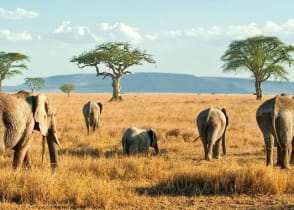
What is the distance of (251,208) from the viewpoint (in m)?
7.21

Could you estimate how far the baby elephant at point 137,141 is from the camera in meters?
13.1

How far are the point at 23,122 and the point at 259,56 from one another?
49527 millimetres

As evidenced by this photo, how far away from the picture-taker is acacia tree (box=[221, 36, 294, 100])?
56.1 metres

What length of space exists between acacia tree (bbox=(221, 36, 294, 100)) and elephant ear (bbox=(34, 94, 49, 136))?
47714 millimetres

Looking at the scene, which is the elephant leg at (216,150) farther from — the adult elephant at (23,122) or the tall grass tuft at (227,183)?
the adult elephant at (23,122)

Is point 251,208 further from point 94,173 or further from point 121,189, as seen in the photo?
point 94,173

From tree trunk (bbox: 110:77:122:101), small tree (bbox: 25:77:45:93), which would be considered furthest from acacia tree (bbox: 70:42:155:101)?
small tree (bbox: 25:77:45:93)

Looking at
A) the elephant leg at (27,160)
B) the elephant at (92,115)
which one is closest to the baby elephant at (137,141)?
the elephant leg at (27,160)

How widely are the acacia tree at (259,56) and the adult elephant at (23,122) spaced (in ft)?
156

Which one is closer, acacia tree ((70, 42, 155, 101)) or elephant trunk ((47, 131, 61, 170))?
elephant trunk ((47, 131, 61, 170))

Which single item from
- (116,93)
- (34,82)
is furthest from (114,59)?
(34,82)

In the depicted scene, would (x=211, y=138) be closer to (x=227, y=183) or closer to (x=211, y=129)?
(x=211, y=129)

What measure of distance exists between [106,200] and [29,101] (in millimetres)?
2770

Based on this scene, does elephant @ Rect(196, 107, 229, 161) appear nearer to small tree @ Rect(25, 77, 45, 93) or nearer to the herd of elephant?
the herd of elephant
